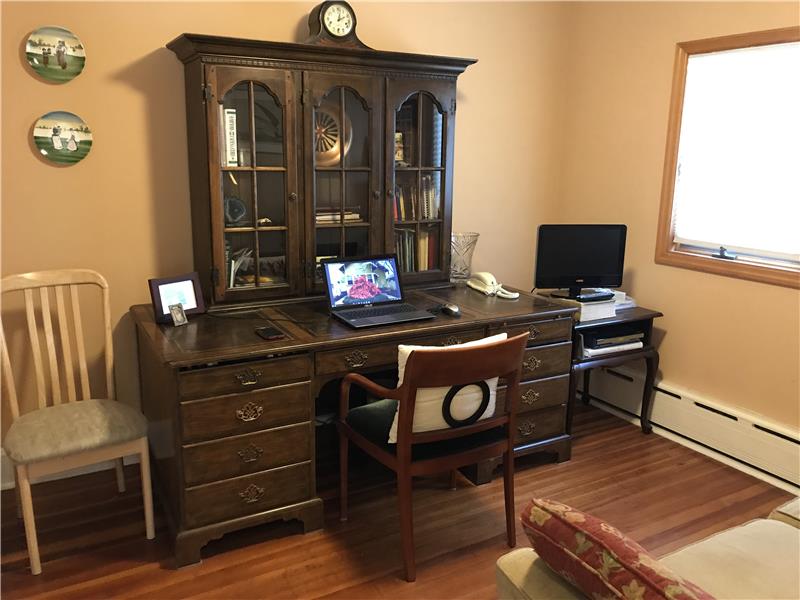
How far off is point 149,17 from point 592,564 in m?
2.58

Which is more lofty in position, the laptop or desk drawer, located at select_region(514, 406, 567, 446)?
the laptop

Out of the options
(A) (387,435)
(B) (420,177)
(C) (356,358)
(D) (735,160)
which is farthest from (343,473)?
(D) (735,160)

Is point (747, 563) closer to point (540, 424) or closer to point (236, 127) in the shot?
point (540, 424)

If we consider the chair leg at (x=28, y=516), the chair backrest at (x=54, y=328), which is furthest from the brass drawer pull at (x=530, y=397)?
the chair leg at (x=28, y=516)

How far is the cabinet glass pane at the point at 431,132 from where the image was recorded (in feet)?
9.91

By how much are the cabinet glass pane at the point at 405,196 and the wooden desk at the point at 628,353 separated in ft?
3.11

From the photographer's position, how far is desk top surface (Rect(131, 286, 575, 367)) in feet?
7.39

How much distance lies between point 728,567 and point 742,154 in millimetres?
2114

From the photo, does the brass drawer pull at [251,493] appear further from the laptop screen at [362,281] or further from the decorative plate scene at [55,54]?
the decorative plate scene at [55,54]

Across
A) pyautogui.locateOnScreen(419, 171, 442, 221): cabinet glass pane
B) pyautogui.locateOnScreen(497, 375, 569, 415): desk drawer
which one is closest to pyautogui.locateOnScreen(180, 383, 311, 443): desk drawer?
pyautogui.locateOnScreen(497, 375, 569, 415): desk drawer

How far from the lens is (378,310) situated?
274 centimetres

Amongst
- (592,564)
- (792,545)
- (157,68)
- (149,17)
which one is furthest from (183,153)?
(792,545)

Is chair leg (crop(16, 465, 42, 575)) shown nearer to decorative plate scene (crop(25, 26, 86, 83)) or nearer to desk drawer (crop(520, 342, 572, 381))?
decorative plate scene (crop(25, 26, 86, 83))

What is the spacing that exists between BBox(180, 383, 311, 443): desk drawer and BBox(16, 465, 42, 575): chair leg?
0.54 m
